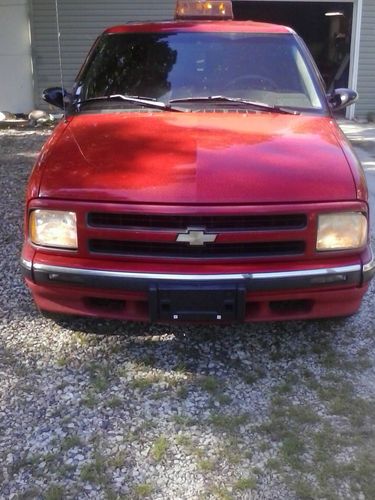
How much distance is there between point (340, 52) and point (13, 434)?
42.6 ft

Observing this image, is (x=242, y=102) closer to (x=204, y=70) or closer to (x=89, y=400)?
(x=204, y=70)

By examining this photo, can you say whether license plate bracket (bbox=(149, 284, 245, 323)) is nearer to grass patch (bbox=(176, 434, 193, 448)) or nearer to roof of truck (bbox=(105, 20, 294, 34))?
grass patch (bbox=(176, 434, 193, 448))

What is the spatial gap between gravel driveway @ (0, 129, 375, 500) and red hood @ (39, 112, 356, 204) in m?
1.00

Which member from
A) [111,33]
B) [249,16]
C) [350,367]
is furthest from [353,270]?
[249,16]

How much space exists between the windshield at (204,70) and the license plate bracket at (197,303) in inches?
64.6

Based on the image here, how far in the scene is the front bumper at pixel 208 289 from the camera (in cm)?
308

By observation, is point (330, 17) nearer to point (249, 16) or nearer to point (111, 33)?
point (249, 16)

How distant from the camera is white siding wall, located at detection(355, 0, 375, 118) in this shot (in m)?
11.8

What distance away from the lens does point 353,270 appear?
3.19 metres

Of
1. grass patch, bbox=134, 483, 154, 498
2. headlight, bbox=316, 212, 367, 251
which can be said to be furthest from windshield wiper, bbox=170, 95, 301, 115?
grass patch, bbox=134, 483, 154, 498

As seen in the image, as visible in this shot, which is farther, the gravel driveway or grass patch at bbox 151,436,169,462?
grass patch at bbox 151,436,169,462

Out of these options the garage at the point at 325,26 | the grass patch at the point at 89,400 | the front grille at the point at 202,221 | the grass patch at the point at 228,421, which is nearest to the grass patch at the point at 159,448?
the grass patch at the point at 228,421

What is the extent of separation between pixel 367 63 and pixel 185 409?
1051 centimetres

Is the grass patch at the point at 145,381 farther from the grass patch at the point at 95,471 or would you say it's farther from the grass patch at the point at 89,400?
the grass patch at the point at 95,471
